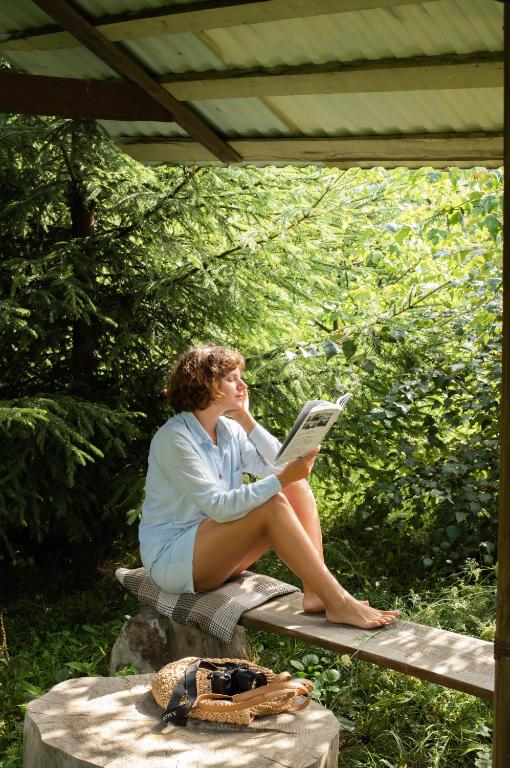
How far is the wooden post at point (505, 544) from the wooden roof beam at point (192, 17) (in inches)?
37.2

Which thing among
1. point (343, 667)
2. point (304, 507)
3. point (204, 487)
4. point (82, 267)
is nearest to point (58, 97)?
point (82, 267)

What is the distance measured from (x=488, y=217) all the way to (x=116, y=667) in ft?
13.1

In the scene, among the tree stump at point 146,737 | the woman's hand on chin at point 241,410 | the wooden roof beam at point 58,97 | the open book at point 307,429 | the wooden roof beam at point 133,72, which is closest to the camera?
the tree stump at point 146,737

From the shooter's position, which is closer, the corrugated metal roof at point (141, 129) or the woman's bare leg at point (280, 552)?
the woman's bare leg at point (280, 552)

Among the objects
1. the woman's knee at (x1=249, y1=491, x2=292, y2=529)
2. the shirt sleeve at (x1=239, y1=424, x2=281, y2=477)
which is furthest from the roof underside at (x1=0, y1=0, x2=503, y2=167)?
the woman's knee at (x1=249, y1=491, x2=292, y2=529)

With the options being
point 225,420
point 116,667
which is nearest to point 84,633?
point 116,667

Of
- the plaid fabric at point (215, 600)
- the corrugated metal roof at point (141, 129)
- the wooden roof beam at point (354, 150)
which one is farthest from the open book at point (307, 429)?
the corrugated metal roof at point (141, 129)

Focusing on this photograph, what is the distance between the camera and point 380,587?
5.95 m

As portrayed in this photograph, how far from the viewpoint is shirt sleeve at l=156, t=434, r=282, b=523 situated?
4086mm

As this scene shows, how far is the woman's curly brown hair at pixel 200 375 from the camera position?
14.6 feet

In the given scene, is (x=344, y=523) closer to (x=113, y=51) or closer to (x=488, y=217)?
(x=488, y=217)

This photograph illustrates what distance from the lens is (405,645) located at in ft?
12.5

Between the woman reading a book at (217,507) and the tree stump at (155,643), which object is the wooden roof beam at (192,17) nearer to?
the woman reading a book at (217,507)

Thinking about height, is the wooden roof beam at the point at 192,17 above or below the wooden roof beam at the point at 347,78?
above
